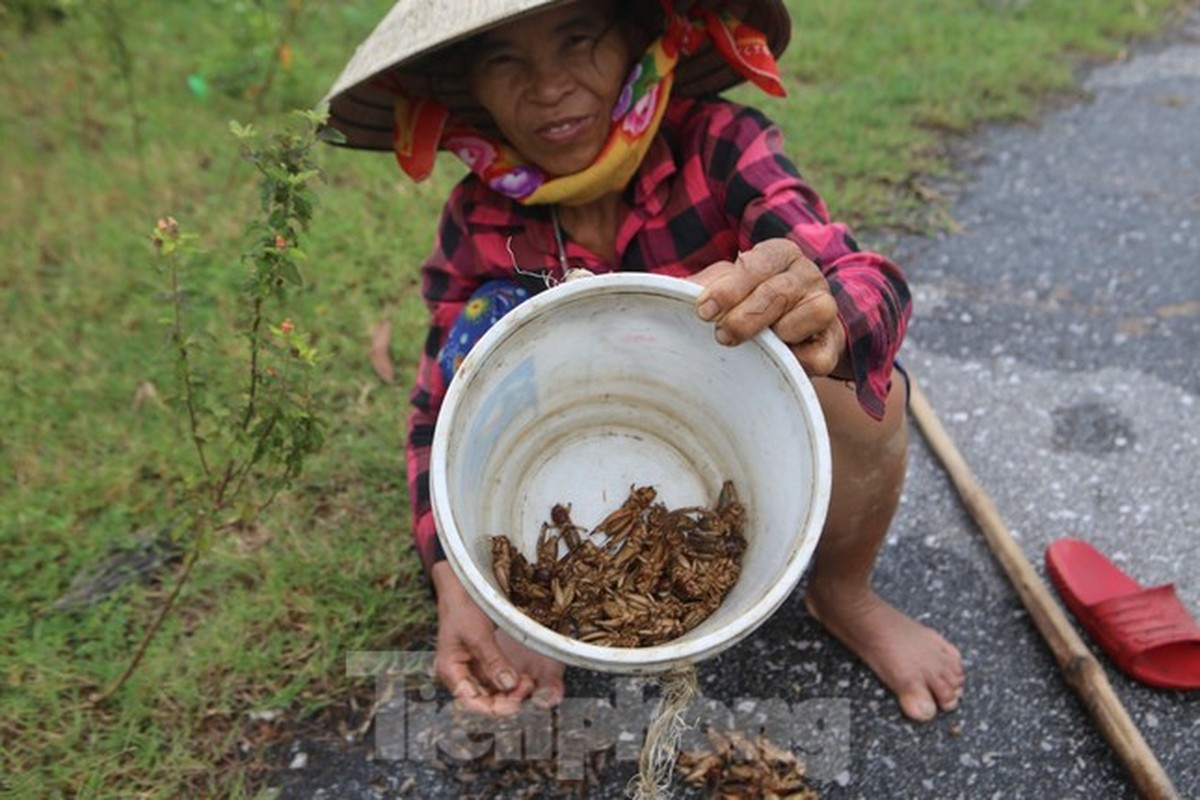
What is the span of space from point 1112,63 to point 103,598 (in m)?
3.87

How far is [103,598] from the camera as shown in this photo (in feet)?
7.55

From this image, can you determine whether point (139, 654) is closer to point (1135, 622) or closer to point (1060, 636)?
point (1060, 636)

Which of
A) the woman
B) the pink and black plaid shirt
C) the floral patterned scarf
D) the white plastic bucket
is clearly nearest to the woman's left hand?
the white plastic bucket

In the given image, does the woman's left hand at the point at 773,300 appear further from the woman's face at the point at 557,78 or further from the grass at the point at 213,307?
the grass at the point at 213,307

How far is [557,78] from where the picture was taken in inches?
71.2

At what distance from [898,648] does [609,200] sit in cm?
94

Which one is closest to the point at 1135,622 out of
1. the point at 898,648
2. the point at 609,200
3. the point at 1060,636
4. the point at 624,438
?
the point at 1060,636

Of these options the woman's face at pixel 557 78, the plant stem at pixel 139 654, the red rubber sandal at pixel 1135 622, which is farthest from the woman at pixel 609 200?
the plant stem at pixel 139 654

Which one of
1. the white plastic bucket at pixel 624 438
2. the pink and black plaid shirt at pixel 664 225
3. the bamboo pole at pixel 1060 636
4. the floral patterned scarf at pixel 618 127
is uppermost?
the floral patterned scarf at pixel 618 127

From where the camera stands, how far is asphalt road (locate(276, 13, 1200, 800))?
6.30 feet

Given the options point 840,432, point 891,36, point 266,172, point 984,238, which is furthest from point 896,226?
point 266,172

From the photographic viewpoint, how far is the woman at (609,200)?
174cm

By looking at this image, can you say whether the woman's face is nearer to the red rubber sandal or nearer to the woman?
the woman

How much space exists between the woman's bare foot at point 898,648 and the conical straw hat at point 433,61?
3.16 feet
